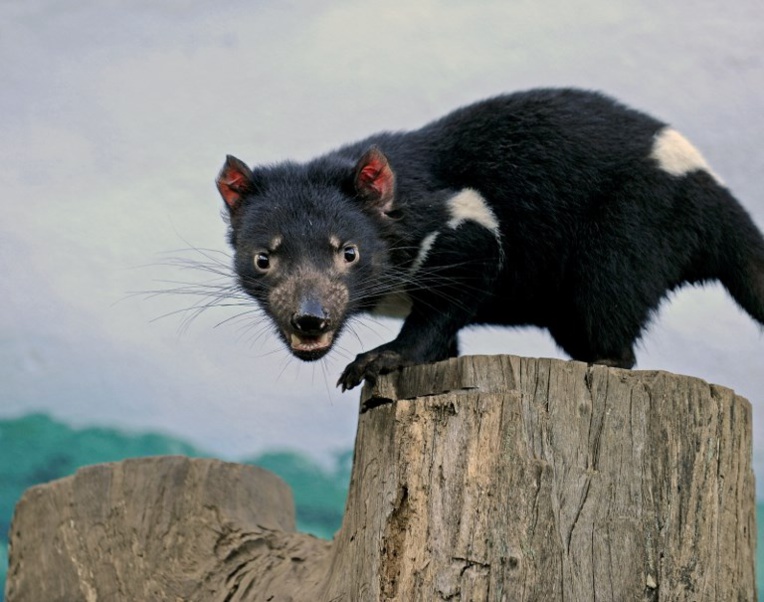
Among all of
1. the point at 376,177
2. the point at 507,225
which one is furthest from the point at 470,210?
the point at 376,177

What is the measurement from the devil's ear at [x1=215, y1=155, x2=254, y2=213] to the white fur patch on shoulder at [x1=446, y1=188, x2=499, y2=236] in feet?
3.02

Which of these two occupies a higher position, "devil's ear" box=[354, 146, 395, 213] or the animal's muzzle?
"devil's ear" box=[354, 146, 395, 213]

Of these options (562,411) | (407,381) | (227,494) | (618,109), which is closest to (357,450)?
(407,381)

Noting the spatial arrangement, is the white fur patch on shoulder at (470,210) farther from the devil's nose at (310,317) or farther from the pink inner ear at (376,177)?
the devil's nose at (310,317)

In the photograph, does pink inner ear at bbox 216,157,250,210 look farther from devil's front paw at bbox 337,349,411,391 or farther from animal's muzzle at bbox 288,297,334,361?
devil's front paw at bbox 337,349,411,391

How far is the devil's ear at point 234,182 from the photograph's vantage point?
177 inches

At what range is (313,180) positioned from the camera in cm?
452

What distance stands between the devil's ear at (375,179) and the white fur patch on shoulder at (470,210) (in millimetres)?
302

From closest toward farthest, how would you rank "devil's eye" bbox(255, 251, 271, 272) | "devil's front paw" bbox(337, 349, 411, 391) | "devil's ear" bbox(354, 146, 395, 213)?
"devil's front paw" bbox(337, 349, 411, 391), "devil's eye" bbox(255, 251, 271, 272), "devil's ear" bbox(354, 146, 395, 213)

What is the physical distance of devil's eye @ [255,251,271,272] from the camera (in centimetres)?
429

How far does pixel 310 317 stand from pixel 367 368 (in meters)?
0.30

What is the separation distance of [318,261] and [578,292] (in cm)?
123

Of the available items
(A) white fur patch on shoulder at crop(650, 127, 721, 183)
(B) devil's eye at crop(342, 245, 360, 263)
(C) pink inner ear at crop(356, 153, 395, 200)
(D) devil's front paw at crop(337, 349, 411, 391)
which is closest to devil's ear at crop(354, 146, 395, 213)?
(C) pink inner ear at crop(356, 153, 395, 200)

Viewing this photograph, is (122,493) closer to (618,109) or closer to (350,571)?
(350,571)
